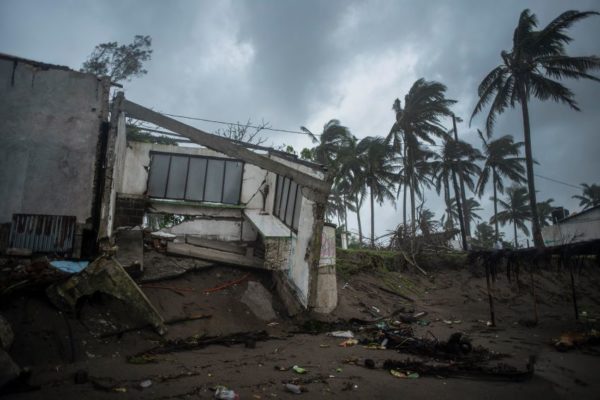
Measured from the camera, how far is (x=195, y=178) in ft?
40.3

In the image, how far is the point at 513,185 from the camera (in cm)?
3881

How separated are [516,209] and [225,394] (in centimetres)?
4180

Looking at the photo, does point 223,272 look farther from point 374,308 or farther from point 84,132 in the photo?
point 84,132

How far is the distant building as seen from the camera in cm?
2170

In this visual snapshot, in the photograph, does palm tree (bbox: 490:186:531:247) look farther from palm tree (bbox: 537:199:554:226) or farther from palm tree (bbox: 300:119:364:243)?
palm tree (bbox: 300:119:364:243)

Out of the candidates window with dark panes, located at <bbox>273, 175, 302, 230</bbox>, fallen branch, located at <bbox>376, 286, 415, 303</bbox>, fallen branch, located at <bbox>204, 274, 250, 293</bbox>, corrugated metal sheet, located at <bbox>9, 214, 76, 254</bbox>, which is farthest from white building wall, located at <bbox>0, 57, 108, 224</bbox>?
fallen branch, located at <bbox>376, 286, 415, 303</bbox>

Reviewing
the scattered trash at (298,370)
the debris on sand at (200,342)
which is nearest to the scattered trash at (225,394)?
the scattered trash at (298,370)

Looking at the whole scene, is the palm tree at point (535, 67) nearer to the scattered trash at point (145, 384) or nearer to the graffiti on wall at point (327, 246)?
the graffiti on wall at point (327, 246)

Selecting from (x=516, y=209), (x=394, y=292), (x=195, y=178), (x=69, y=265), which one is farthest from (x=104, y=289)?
(x=516, y=209)

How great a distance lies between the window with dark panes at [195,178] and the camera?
12.0m

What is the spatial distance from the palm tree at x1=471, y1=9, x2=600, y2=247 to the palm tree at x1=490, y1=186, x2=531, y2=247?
74.3ft

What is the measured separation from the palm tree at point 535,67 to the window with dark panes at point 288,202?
39.9 ft

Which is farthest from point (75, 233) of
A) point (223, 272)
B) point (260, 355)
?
point (260, 355)

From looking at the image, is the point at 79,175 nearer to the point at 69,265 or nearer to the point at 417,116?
the point at 69,265
